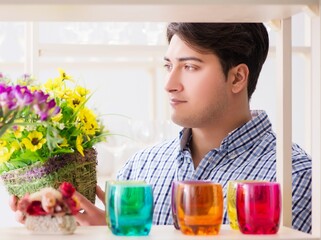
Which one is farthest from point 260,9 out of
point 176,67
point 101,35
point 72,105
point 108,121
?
point 101,35

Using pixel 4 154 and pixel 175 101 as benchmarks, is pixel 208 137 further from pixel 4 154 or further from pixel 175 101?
pixel 4 154

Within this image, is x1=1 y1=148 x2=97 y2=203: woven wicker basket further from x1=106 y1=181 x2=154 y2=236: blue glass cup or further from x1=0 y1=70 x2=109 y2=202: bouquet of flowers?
x1=106 y1=181 x2=154 y2=236: blue glass cup

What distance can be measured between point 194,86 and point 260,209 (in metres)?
0.96

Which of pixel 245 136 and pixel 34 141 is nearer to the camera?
pixel 34 141


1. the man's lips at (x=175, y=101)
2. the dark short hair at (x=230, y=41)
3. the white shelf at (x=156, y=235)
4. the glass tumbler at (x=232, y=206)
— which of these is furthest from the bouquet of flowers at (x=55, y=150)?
the dark short hair at (x=230, y=41)

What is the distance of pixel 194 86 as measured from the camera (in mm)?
2137

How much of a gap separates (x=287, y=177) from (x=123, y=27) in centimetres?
236

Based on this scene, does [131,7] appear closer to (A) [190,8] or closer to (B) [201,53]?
(A) [190,8]

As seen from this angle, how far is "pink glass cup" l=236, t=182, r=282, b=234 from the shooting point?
1.20 metres

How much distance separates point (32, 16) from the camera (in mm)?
1190

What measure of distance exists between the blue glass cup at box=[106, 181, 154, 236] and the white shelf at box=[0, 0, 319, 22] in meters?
0.28

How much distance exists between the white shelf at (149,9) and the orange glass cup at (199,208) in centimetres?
28

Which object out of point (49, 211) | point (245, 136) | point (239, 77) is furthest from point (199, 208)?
point (239, 77)

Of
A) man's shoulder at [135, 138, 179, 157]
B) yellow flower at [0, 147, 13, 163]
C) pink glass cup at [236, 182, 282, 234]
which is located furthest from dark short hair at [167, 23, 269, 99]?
pink glass cup at [236, 182, 282, 234]
